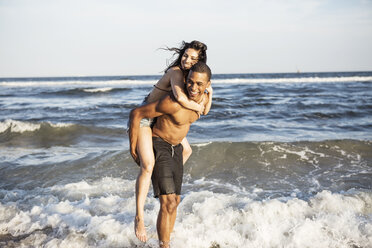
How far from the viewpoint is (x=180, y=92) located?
3.40 meters

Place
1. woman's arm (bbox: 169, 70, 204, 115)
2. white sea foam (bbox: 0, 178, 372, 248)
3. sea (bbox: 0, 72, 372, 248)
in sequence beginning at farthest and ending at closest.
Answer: sea (bbox: 0, 72, 372, 248) → white sea foam (bbox: 0, 178, 372, 248) → woman's arm (bbox: 169, 70, 204, 115)

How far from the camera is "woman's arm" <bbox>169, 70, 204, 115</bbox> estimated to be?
3387 mm

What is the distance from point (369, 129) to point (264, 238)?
871 cm

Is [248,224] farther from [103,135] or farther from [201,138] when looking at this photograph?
[103,135]

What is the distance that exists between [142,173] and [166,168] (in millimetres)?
254

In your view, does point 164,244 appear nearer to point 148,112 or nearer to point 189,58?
point 148,112

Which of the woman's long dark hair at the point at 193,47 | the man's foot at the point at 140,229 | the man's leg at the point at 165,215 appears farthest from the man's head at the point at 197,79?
the man's foot at the point at 140,229

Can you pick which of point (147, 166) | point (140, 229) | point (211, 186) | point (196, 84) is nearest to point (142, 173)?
point (147, 166)

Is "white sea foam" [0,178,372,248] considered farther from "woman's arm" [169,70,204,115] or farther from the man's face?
the man's face

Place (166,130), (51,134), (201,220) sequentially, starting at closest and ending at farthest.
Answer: (166,130) → (201,220) → (51,134)

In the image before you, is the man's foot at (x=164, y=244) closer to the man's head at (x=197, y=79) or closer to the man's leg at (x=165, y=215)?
the man's leg at (x=165, y=215)

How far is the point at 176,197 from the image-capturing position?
3.69 metres

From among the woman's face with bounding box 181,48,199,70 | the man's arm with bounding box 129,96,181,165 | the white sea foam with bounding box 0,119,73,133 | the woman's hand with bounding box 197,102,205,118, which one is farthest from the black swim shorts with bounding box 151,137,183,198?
the white sea foam with bounding box 0,119,73,133

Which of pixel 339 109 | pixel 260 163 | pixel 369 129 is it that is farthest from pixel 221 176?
pixel 339 109
